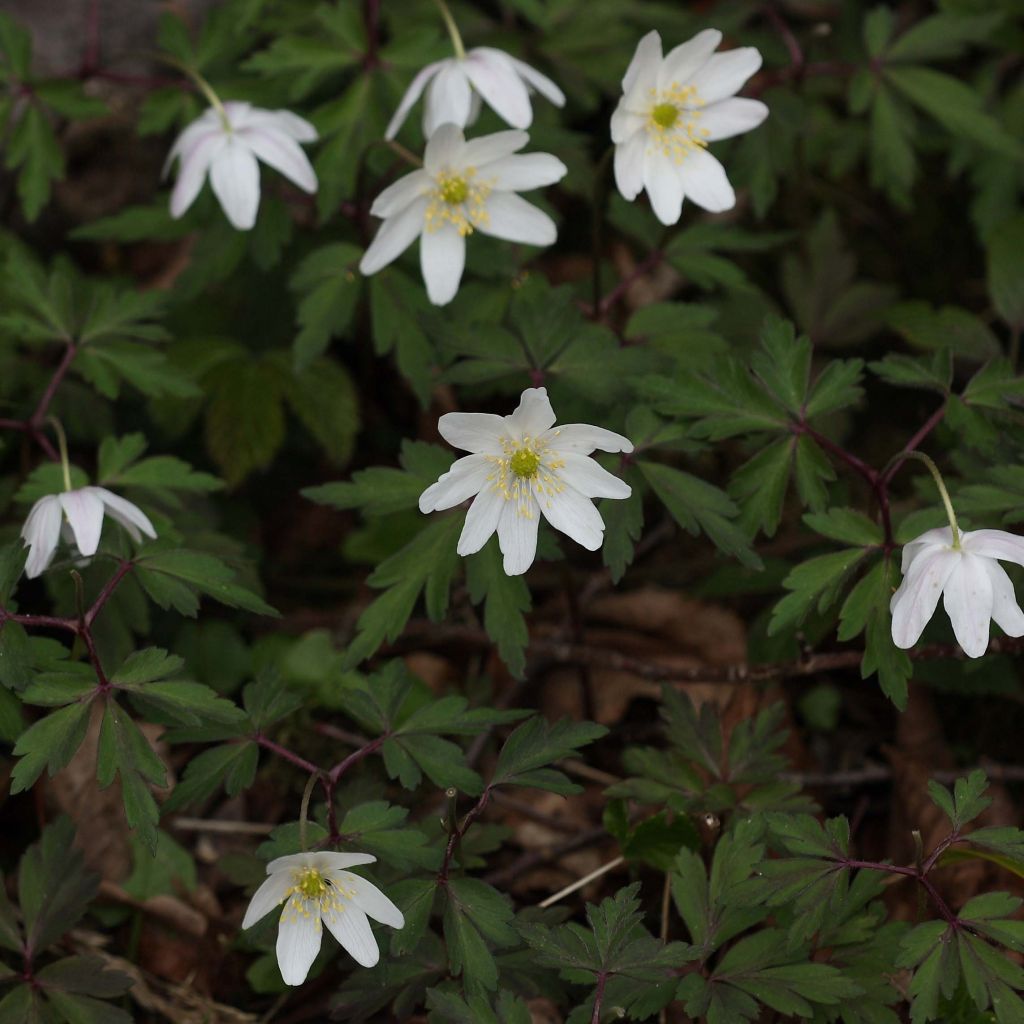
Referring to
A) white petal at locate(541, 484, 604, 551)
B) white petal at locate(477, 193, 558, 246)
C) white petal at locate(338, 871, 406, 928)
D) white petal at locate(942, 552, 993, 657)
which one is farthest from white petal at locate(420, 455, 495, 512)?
white petal at locate(942, 552, 993, 657)

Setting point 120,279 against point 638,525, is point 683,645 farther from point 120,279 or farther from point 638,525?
point 120,279

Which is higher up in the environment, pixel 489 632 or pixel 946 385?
pixel 946 385

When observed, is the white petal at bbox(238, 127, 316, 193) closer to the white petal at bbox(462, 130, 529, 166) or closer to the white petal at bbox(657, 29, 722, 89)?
the white petal at bbox(462, 130, 529, 166)

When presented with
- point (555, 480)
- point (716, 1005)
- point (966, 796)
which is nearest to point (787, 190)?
point (555, 480)

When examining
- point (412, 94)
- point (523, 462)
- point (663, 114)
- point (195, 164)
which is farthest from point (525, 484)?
point (195, 164)

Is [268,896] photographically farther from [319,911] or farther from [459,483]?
[459,483]

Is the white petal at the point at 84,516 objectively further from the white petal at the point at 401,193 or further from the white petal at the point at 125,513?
the white petal at the point at 401,193
